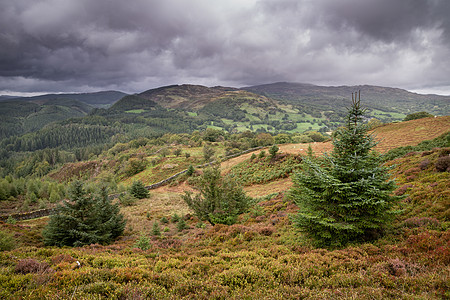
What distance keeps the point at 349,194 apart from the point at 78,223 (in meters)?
13.1

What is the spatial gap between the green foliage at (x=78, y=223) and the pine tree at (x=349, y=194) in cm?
1096

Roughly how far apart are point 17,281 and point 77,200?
6.36 meters

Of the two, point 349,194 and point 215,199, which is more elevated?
point 349,194

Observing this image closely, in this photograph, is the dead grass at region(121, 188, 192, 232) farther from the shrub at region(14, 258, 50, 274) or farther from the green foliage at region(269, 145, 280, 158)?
the green foliage at region(269, 145, 280, 158)

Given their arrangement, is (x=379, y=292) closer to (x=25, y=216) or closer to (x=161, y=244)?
(x=161, y=244)

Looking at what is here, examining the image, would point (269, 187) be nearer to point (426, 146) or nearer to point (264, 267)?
point (426, 146)

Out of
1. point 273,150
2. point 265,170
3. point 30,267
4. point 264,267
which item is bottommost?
point 265,170

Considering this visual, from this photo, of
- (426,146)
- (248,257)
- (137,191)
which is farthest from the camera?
(137,191)

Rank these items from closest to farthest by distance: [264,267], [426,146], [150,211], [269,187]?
1. [264,267]
2. [426,146]
3. [150,211]
4. [269,187]

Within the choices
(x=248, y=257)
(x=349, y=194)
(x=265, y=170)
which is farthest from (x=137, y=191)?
(x=349, y=194)

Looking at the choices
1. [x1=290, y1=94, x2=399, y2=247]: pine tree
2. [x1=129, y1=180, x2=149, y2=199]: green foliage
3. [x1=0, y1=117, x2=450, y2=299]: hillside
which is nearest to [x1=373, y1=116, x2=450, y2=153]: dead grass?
[x1=0, y1=117, x2=450, y2=299]: hillside

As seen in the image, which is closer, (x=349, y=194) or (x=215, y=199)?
(x=349, y=194)

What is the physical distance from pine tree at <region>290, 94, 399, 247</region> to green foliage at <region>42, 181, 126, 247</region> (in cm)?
1096

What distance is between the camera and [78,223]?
10.2 metres
